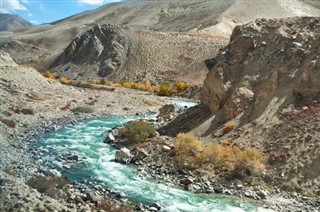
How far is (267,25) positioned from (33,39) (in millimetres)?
126786

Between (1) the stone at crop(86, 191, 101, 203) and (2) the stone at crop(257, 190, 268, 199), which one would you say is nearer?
(1) the stone at crop(86, 191, 101, 203)

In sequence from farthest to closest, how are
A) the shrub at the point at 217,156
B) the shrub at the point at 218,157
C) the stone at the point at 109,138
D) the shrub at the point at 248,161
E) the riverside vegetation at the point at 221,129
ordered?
the stone at the point at 109,138 < the shrub at the point at 218,157 < the shrub at the point at 217,156 < the shrub at the point at 248,161 < the riverside vegetation at the point at 221,129

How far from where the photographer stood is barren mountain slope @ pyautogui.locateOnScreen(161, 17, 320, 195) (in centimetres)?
2258

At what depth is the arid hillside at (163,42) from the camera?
85750mm

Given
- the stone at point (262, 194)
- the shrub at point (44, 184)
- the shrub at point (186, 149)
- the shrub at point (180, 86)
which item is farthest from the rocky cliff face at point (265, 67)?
the shrub at point (180, 86)

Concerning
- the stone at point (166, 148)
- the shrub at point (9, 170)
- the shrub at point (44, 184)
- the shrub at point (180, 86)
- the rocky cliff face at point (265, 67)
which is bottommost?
the shrub at point (180, 86)

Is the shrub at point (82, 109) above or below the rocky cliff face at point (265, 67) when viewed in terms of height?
below

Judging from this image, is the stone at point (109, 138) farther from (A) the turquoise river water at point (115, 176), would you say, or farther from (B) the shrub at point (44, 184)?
(B) the shrub at point (44, 184)

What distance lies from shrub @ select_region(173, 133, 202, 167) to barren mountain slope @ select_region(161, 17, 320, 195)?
2509 mm

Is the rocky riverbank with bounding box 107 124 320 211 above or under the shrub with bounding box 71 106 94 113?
above

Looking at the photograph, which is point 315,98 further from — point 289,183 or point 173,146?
point 173,146

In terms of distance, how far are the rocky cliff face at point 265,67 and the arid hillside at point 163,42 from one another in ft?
143

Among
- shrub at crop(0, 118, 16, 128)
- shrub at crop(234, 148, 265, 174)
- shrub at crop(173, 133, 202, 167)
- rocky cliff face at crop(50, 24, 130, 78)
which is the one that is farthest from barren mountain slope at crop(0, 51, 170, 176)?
rocky cliff face at crop(50, 24, 130, 78)

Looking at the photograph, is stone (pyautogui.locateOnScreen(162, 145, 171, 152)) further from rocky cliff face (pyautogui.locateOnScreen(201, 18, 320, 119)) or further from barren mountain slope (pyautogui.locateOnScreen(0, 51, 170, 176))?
barren mountain slope (pyautogui.locateOnScreen(0, 51, 170, 176))
